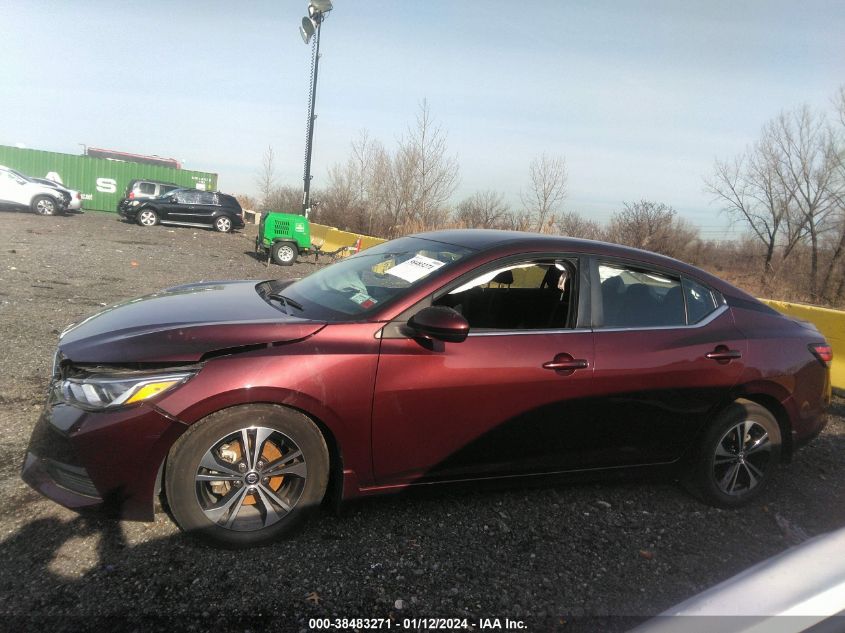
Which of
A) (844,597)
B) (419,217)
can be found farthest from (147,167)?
(844,597)

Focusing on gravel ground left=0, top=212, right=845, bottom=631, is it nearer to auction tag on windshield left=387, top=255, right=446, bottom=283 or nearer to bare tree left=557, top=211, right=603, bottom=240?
auction tag on windshield left=387, top=255, right=446, bottom=283

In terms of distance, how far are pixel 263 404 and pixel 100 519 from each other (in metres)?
0.99

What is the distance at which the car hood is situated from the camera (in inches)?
102

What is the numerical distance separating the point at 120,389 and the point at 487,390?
1.71 meters

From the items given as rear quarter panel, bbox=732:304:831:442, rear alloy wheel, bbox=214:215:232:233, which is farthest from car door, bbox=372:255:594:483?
rear alloy wheel, bbox=214:215:232:233

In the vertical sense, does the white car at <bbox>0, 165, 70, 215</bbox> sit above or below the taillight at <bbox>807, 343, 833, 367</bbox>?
above

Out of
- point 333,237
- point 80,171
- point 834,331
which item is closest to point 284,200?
point 80,171

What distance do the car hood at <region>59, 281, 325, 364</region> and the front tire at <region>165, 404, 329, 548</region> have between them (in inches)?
13.3

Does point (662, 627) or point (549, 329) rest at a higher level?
point (549, 329)

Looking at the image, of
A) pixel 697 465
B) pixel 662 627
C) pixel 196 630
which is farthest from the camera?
pixel 697 465

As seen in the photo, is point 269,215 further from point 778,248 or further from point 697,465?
point 778,248

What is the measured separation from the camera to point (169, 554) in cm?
262

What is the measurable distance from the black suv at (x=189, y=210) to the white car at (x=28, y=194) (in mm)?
2678

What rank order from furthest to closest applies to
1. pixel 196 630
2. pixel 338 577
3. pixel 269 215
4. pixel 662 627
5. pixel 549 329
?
pixel 269 215
pixel 549 329
pixel 338 577
pixel 196 630
pixel 662 627
